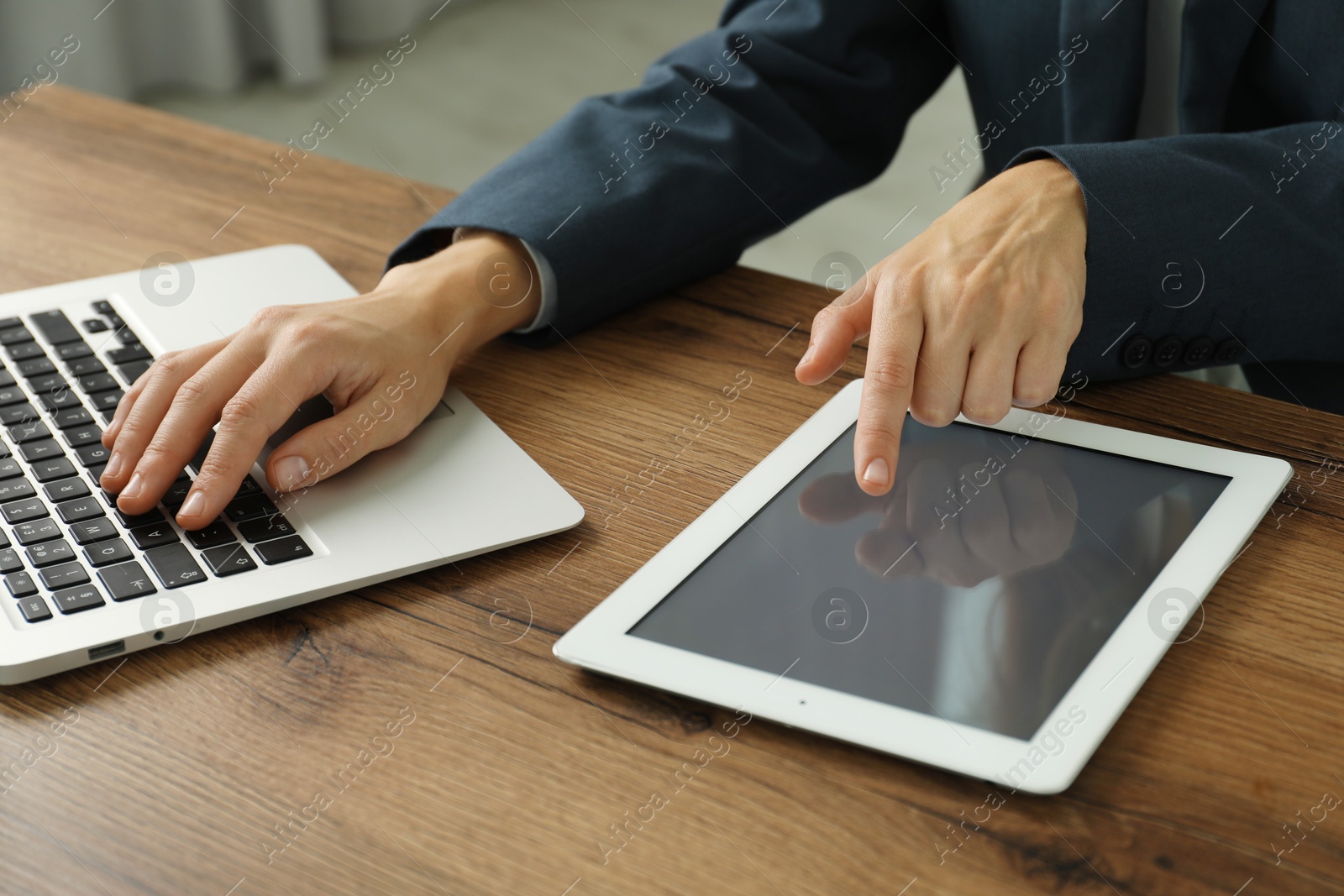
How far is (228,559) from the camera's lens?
24.8 inches

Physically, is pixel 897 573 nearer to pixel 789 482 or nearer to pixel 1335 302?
pixel 789 482

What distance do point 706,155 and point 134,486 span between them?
0.51 meters

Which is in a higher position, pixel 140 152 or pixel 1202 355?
pixel 140 152

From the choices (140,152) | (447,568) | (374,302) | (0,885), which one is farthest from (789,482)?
(140,152)

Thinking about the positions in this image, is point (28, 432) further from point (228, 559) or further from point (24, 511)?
point (228, 559)

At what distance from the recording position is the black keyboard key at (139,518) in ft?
2.15

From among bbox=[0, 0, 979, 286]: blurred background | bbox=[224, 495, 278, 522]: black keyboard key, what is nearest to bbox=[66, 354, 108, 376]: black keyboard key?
bbox=[224, 495, 278, 522]: black keyboard key

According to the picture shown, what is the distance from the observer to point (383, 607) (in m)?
0.62

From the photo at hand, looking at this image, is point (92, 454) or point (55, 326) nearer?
point (92, 454)

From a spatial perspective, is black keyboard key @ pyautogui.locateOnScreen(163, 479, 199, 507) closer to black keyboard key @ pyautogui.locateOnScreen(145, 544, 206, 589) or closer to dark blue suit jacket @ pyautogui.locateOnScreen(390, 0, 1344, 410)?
black keyboard key @ pyautogui.locateOnScreen(145, 544, 206, 589)

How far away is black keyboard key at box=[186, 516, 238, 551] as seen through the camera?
641 mm

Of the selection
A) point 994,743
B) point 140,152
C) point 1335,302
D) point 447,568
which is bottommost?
point 1335,302

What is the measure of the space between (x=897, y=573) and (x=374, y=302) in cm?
42

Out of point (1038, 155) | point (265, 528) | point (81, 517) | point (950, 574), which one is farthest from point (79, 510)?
point (1038, 155)
